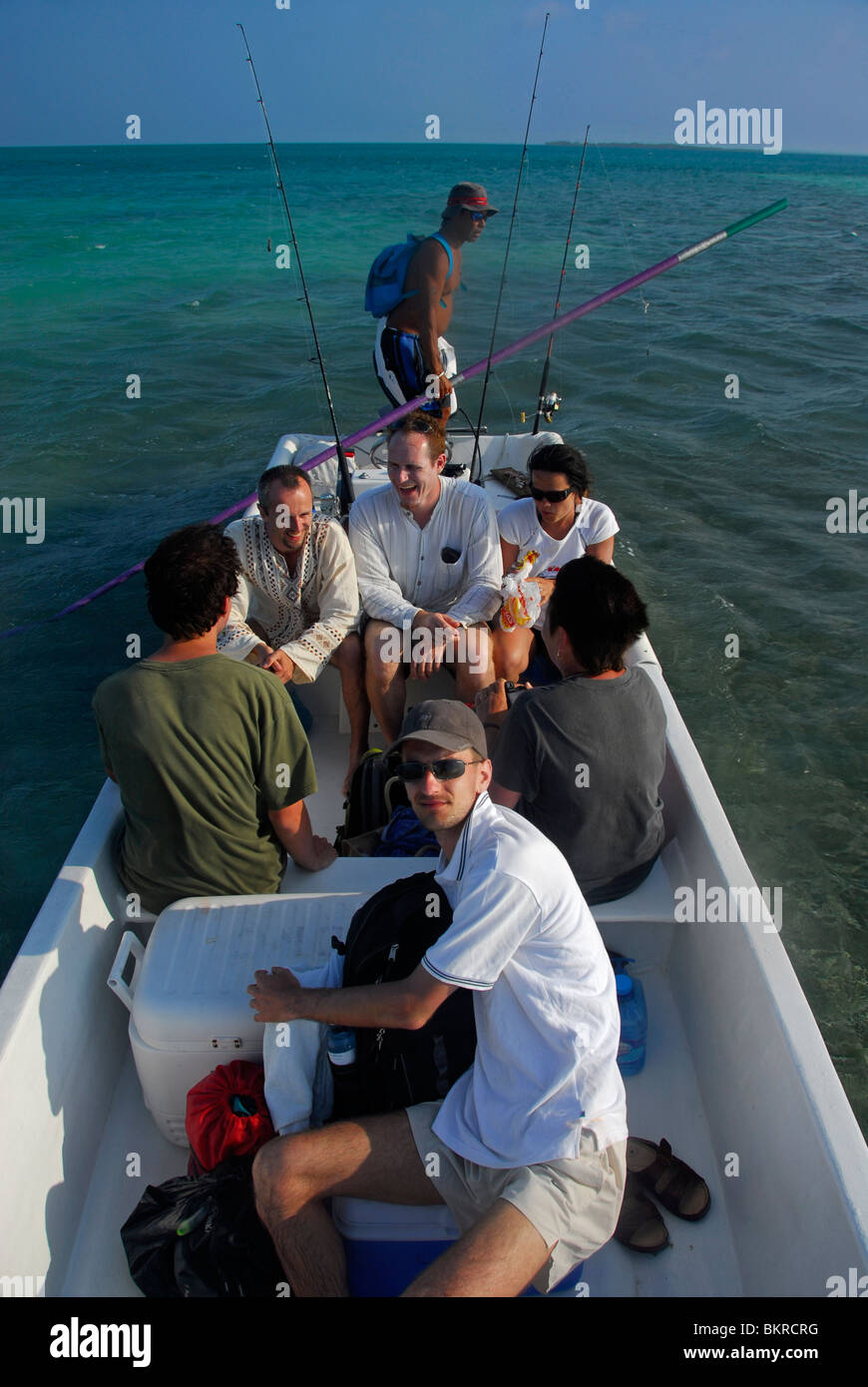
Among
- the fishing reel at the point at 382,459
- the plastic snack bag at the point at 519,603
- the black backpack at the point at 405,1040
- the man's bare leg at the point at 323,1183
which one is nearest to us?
the man's bare leg at the point at 323,1183

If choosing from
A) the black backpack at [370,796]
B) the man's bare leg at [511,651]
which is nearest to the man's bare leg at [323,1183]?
the black backpack at [370,796]

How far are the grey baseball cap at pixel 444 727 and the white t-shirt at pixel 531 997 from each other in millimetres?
171

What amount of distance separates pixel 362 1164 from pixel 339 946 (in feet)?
1.52

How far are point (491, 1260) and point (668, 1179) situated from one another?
2.54 feet

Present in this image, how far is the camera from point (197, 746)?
2.10 metres

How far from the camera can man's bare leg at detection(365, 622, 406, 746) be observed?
333 centimetres

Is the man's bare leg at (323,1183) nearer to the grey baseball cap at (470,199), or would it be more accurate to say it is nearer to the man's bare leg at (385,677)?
the man's bare leg at (385,677)

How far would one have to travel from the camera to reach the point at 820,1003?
3537mm

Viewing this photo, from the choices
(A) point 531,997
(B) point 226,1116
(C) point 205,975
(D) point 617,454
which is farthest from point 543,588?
(D) point 617,454

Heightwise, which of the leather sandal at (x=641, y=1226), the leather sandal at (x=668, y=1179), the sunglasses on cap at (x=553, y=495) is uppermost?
the sunglasses on cap at (x=553, y=495)

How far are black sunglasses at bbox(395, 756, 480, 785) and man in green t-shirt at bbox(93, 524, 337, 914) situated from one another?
23.2 inches

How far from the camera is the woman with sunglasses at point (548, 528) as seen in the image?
129 inches

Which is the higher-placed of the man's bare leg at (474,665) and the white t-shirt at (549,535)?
the white t-shirt at (549,535)

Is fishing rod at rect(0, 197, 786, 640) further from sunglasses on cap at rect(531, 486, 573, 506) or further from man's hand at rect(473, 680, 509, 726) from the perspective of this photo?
man's hand at rect(473, 680, 509, 726)
